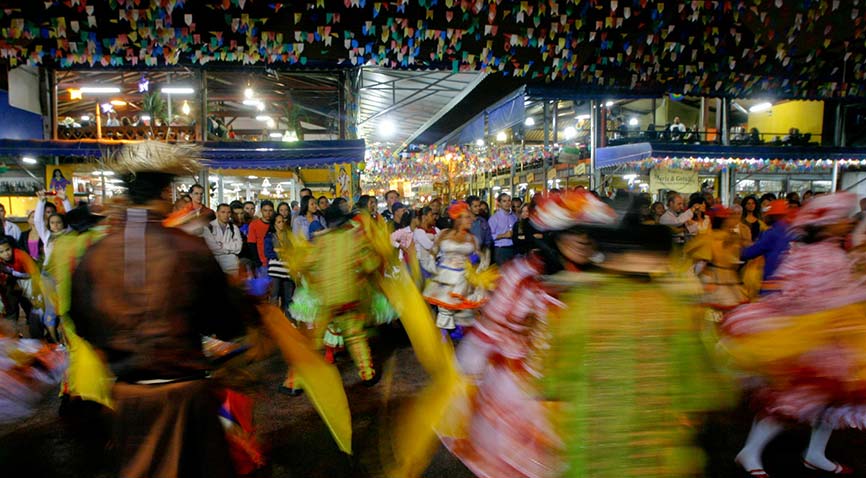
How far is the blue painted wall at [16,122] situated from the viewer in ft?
37.6

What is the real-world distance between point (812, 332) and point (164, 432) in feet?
9.85

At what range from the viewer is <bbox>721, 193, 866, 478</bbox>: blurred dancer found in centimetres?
260

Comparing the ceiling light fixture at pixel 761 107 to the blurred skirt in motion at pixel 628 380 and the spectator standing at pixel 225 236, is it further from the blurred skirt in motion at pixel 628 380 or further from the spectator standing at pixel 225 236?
the blurred skirt in motion at pixel 628 380

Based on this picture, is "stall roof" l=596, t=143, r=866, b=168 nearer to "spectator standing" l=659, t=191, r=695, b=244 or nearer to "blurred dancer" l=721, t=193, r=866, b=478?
"spectator standing" l=659, t=191, r=695, b=244

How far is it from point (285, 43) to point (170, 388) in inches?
380

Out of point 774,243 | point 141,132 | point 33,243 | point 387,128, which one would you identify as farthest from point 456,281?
point 387,128

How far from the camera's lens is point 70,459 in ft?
13.8

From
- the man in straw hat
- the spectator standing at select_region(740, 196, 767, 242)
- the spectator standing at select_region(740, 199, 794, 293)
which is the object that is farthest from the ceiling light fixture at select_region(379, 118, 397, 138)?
the man in straw hat

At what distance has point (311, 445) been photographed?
14.5ft

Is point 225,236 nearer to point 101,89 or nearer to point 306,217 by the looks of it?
point 306,217

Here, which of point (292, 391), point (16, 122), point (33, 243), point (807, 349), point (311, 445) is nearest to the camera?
point (807, 349)

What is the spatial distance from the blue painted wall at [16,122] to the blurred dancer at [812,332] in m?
14.1

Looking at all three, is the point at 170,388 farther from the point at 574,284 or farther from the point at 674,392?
the point at 674,392

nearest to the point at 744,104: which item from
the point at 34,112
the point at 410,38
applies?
the point at 410,38
